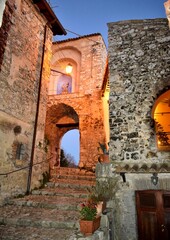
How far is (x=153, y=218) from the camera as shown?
17.3 feet

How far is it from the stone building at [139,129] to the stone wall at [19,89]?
3.37 metres

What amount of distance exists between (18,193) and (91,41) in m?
11.7

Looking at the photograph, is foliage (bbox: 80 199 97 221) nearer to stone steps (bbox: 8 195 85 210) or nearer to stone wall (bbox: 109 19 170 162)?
stone steps (bbox: 8 195 85 210)

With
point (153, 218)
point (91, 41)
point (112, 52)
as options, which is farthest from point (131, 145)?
point (91, 41)

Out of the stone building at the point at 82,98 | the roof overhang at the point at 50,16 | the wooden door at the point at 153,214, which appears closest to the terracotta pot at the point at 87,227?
the wooden door at the point at 153,214

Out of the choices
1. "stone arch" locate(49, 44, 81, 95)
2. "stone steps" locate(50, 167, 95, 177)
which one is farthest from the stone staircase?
"stone arch" locate(49, 44, 81, 95)

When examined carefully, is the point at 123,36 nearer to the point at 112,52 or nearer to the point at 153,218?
the point at 112,52

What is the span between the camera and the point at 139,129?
596 cm

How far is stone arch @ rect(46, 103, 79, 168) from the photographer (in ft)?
44.6

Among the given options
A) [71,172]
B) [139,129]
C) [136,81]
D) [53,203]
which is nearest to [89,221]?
[53,203]

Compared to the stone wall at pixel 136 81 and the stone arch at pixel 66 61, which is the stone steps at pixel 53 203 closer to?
the stone wall at pixel 136 81

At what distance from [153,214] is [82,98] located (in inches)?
339

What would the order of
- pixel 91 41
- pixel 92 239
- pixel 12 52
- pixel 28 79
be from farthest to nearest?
pixel 91 41, pixel 28 79, pixel 12 52, pixel 92 239

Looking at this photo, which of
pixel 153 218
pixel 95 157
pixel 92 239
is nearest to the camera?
pixel 92 239
